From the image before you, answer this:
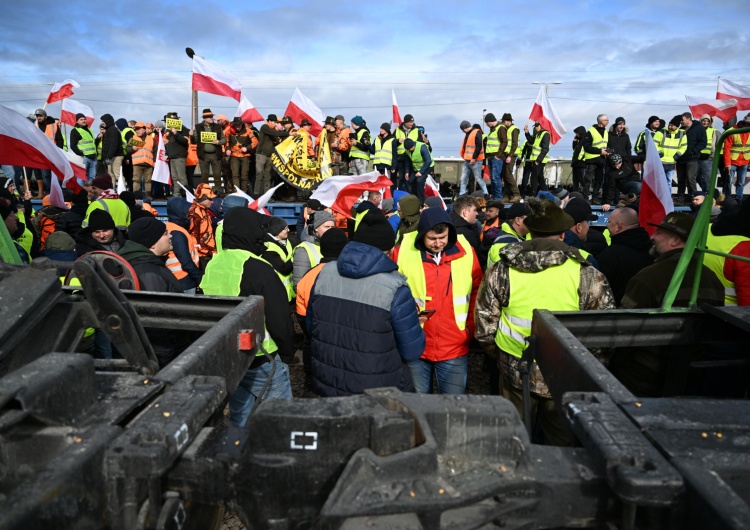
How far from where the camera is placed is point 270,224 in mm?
6465

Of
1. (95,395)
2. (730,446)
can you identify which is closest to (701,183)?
(730,446)

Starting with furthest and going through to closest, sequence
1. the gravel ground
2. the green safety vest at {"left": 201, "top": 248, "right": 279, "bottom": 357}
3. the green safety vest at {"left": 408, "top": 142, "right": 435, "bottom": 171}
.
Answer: the green safety vest at {"left": 408, "top": 142, "right": 435, "bottom": 171} → the gravel ground → the green safety vest at {"left": 201, "top": 248, "right": 279, "bottom": 357}

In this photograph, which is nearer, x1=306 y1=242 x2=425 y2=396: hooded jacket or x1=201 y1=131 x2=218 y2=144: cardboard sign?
x1=306 y1=242 x2=425 y2=396: hooded jacket

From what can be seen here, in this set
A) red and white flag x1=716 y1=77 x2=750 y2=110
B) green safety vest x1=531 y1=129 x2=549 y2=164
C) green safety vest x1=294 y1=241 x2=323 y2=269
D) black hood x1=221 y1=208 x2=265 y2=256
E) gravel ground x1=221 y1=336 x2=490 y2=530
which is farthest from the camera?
green safety vest x1=531 y1=129 x2=549 y2=164

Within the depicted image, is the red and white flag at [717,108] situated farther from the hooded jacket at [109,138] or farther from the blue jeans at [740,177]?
the hooded jacket at [109,138]

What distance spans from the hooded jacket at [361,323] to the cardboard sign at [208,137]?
11.3 metres

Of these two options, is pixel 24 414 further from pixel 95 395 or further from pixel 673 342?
pixel 673 342

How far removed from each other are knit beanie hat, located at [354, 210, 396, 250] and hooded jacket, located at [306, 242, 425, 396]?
0.78 meters

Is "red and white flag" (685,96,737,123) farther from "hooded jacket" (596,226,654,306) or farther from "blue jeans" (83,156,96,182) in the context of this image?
"blue jeans" (83,156,96,182)

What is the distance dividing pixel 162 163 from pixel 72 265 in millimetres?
11812

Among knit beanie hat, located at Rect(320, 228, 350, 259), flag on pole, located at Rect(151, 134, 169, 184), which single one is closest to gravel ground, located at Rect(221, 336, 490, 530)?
knit beanie hat, located at Rect(320, 228, 350, 259)

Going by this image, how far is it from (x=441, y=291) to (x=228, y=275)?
5.37 feet

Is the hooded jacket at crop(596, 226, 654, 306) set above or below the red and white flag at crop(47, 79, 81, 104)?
below

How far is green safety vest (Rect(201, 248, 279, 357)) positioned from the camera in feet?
13.0
